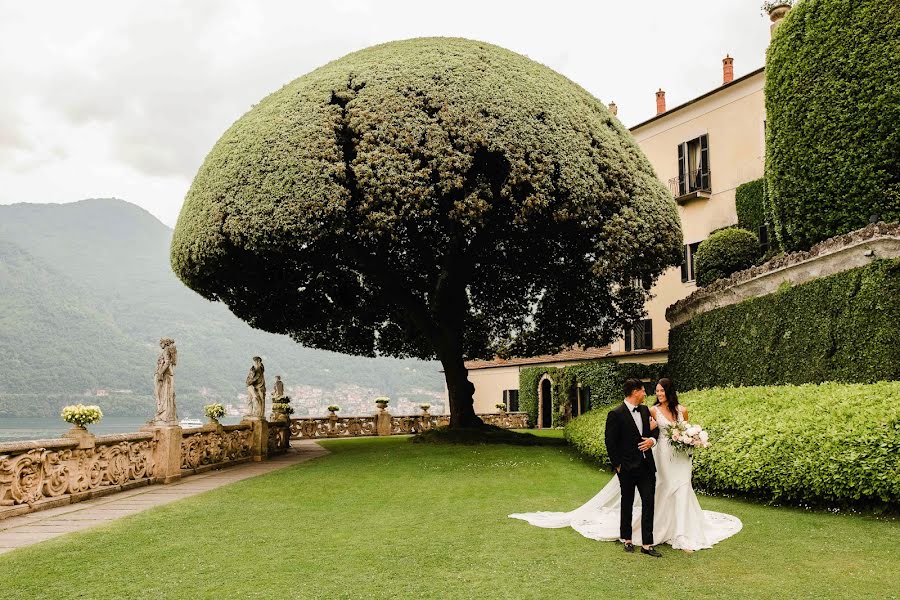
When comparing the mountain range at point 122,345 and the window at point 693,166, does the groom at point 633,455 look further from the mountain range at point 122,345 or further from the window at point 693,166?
the mountain range at point 122,345

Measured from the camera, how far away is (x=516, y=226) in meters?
19.2

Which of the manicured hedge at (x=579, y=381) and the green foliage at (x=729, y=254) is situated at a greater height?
the green foliage at (x=729, y=254)

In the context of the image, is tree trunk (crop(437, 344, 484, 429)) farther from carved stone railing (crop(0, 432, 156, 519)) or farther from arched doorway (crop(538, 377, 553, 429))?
arched doorway (crop(538, 377, 553, 429))

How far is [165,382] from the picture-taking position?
47.2ft

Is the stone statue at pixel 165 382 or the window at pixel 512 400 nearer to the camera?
the stone statue at pixel 165 382

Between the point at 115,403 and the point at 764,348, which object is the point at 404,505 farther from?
the point at 115,403

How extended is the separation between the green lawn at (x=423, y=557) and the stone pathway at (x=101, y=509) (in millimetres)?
509

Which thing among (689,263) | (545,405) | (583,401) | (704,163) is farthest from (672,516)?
(545,405)

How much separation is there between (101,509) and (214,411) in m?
6.74

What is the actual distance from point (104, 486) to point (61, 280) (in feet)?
236

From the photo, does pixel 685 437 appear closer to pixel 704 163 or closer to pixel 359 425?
pixel 704 163

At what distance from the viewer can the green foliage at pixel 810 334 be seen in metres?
11.5

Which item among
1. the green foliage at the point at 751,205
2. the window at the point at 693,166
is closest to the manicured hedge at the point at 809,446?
the green foliage at the point at 751,205

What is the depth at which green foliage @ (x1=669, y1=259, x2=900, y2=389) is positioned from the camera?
A: 11508 millimetres
